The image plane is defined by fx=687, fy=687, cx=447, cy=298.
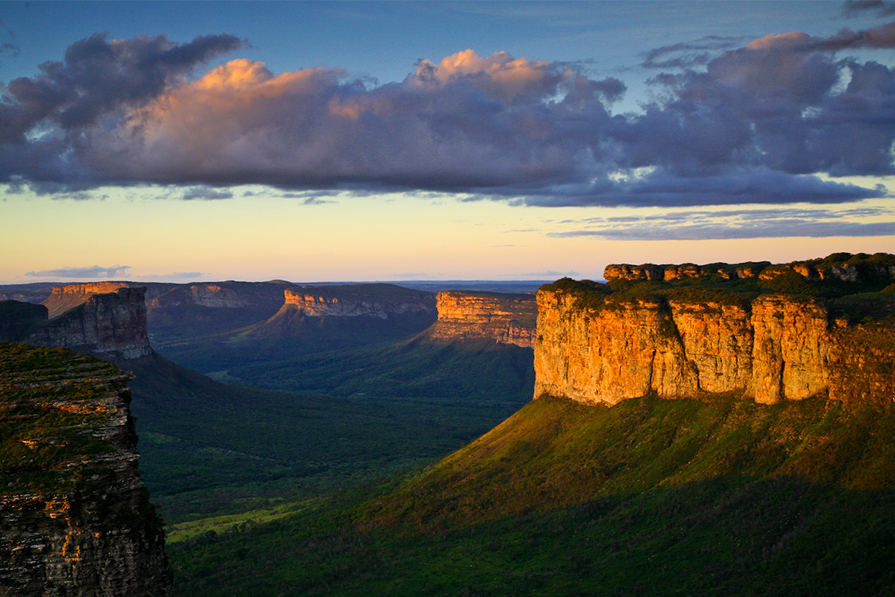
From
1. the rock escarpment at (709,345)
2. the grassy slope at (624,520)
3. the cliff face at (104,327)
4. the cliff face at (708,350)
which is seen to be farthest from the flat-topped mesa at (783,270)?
the cliff face at (104,327)

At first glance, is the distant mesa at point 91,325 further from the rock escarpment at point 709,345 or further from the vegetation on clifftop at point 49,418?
the vegetation on clifftop at point 49,418

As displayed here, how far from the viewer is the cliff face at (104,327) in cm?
12850

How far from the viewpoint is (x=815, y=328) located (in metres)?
52.7

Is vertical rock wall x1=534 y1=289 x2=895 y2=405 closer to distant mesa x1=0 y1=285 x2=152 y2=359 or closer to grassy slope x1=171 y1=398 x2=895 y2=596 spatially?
grassy slope x1=171 y1=398 x2=895 y2=596

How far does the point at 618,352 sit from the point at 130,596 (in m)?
56.2

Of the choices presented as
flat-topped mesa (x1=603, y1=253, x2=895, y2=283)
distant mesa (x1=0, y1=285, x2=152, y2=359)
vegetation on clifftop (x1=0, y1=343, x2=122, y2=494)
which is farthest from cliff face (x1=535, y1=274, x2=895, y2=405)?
distant mesa (x1=0, y1=285, x2=152, y2=359)

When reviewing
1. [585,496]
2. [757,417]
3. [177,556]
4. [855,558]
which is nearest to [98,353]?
[177,556]

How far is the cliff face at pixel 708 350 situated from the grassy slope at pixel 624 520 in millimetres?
2030

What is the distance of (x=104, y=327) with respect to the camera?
141375 millimetres

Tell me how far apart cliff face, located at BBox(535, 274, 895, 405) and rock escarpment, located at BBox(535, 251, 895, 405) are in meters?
0.08

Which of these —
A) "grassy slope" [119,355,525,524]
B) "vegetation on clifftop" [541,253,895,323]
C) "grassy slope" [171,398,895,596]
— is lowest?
"grassy slope" [119,355,525,524]

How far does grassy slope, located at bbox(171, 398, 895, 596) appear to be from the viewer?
1582 inches

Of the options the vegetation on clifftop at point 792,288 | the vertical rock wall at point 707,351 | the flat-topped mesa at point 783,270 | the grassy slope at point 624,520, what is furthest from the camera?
the flat-topped mesa at point 783,270

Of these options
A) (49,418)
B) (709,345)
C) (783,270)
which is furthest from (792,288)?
(49,418)
